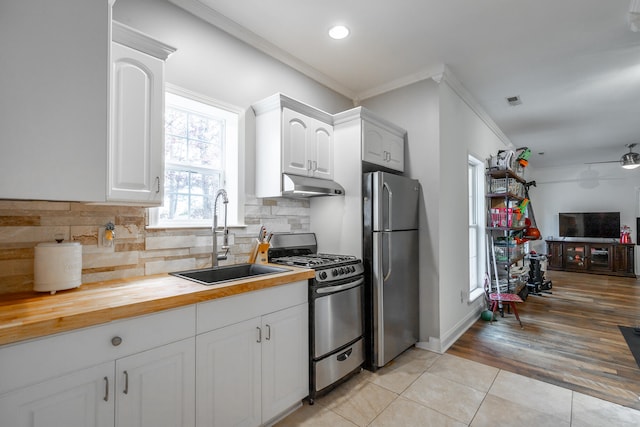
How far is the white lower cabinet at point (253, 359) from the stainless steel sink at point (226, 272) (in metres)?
0.31

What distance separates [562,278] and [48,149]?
355 inches

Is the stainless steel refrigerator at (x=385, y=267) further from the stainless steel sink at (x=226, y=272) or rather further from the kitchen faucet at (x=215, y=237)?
the kitchen faucet at (x=215, y=237)

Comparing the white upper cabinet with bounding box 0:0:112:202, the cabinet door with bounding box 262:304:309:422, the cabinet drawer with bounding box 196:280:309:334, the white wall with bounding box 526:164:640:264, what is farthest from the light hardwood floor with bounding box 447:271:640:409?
the white wall with bounding box 526:164:640:264

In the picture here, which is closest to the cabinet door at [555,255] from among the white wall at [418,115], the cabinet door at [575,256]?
the cabinet door at [575,256]

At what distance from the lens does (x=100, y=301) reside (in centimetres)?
132

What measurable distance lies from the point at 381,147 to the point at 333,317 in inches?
65.3

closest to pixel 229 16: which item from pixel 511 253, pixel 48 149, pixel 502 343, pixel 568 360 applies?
pixel 48 149

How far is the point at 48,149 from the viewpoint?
1.29 meters

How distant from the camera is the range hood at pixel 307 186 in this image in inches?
96.3

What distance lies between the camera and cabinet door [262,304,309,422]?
1.86 meters

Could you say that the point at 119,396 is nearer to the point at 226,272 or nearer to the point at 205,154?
the point at 226,272

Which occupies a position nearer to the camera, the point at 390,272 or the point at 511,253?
the point at 390,272

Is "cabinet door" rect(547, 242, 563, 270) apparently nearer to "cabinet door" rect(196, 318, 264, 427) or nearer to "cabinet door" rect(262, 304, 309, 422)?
"cabinet door" rect(262, 304, 309, 422)

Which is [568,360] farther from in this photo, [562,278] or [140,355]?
[562,278]
